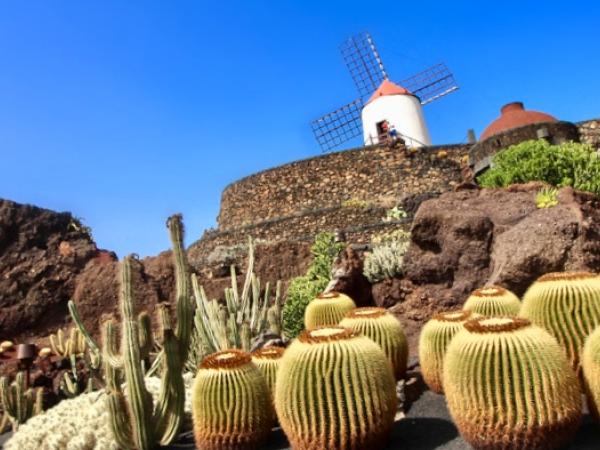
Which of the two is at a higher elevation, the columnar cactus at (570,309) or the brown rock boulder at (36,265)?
the brown rock boulder at (36,265)

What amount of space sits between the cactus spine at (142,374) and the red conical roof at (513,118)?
56.9 feet

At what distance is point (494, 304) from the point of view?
4926 mm

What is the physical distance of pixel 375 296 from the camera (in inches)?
300

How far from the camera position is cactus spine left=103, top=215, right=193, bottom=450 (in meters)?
4.70

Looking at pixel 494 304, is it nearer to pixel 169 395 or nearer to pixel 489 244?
pixel 489 244

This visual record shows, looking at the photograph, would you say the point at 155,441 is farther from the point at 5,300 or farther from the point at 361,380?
the point at 5,300

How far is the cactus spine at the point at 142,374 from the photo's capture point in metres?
4.70

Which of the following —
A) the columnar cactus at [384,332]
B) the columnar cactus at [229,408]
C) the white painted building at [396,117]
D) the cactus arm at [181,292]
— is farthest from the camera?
the white painted building at [396,117]

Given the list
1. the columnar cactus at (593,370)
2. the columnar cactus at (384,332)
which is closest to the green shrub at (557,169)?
the columnar cactus at (384,332)

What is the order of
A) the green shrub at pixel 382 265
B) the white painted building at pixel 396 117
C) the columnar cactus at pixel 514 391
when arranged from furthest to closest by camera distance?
1. the white painted building at pixel 396 117
2. the green shrub at pixel 382 265
3. the columnar cactus at pixel 514 391

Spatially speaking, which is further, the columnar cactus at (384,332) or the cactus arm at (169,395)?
the cactus arm at (169,395)

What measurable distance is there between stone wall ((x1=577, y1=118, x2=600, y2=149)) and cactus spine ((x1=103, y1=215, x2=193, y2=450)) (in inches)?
652

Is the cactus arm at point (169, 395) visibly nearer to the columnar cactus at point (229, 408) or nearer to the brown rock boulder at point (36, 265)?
the columnar cactus at point (229, 408)

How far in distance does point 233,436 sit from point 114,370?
1364mm
